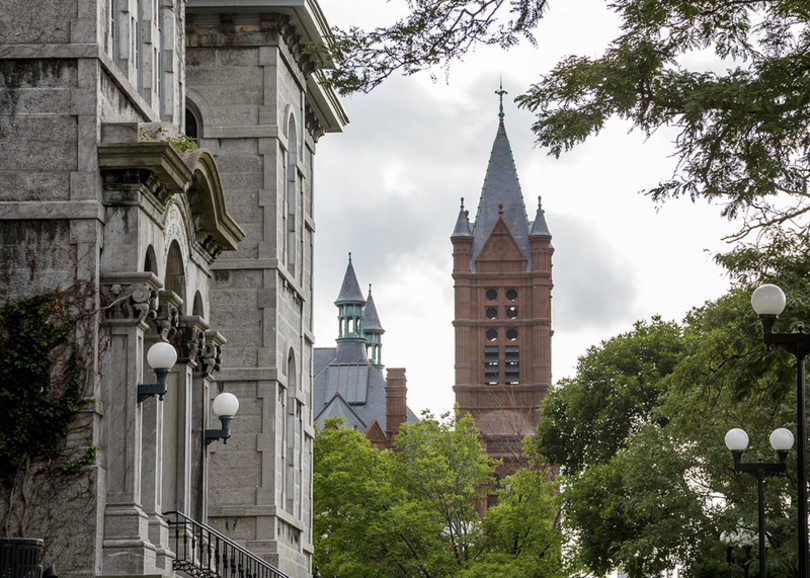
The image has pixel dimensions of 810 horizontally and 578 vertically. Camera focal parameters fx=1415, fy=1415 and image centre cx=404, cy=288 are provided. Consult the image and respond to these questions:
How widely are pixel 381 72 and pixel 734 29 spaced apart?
4148 millimetres

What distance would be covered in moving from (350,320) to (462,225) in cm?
1588

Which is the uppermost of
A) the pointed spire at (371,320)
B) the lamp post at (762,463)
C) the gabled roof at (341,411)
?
the pointed spire at (371,320)

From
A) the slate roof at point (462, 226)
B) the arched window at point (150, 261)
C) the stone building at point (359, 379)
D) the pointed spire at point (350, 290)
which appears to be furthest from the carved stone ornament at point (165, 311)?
the pointed spire at point (350, 290)

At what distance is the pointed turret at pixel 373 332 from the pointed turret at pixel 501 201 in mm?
14686

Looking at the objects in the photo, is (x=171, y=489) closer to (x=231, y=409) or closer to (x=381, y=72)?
(x=231, y=409)

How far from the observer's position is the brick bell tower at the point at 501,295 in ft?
405

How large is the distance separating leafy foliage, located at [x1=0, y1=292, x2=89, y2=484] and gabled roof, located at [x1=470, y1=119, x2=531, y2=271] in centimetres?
10597

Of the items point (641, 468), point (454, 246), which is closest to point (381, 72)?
point (641, 468)

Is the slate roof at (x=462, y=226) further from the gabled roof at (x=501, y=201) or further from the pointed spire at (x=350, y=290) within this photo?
the pointed spire at (x=350, y=290)

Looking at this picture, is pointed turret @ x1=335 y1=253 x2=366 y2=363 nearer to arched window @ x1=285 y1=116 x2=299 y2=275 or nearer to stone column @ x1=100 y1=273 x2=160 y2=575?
arched window @ x1=285 y1=116 x2=299 y2=275

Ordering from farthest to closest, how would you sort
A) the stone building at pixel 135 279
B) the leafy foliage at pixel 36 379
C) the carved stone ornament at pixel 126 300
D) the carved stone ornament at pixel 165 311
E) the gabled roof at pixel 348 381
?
1. the gabled roof at pixel 348 381
2. the carved stone ornament at pixel 165 311
3. the carved stone ornament at pixel 126 300
4. the stone building at pixel 135 279
5. the leafy foliage at pixel 36 379

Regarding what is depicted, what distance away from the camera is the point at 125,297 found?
17469 mm

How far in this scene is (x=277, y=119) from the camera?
29.7 metres

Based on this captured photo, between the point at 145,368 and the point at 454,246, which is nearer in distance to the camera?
the point at 145,368
